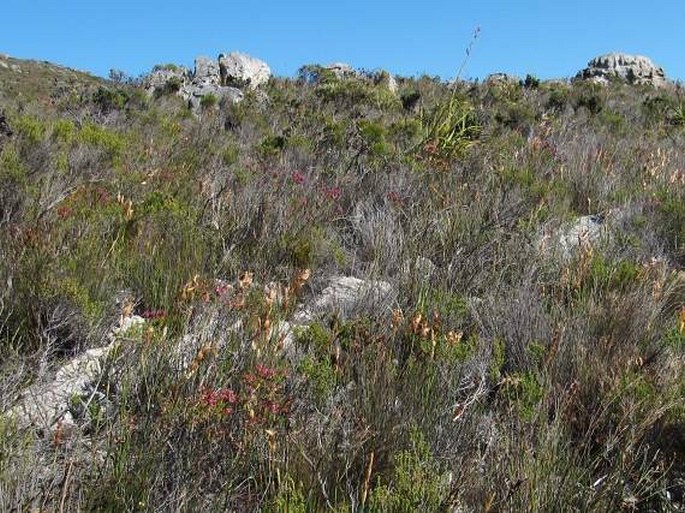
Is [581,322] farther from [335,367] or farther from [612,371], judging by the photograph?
[335,367]

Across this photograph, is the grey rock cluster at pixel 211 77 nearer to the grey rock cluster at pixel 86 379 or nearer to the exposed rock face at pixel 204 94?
the exposed rock face at pixel 204 94

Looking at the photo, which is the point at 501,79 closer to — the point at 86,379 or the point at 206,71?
the point at 206,71

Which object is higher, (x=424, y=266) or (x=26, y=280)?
(x=424, y=266)

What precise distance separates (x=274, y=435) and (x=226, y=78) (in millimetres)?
16577

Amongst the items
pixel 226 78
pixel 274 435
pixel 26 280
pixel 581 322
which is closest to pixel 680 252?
pixel 581 322

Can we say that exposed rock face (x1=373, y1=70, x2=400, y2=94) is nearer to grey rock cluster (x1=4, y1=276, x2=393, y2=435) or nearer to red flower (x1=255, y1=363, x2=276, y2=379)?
grey rock cluster (x1=4, y1=276, x2=393, y2=435)

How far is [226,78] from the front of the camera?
689 inches

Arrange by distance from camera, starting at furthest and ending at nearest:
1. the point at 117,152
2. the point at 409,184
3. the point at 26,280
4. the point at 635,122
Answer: the point at 635,122, the point at 117,152, the point at 409,184, the point at 26,280

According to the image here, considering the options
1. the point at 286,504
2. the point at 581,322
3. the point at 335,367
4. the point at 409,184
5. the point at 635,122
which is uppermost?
the point at 635,122

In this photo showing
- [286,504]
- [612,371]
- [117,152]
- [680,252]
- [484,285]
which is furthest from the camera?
[117,152]

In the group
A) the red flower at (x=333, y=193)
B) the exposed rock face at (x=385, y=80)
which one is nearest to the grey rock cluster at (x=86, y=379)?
the red flower at (x=333, y=193)

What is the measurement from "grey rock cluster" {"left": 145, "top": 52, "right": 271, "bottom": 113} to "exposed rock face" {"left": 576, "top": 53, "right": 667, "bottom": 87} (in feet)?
41.7

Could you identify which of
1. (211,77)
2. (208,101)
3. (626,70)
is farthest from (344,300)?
(626,70)

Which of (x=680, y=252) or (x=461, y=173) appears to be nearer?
(x=680, y=252)
